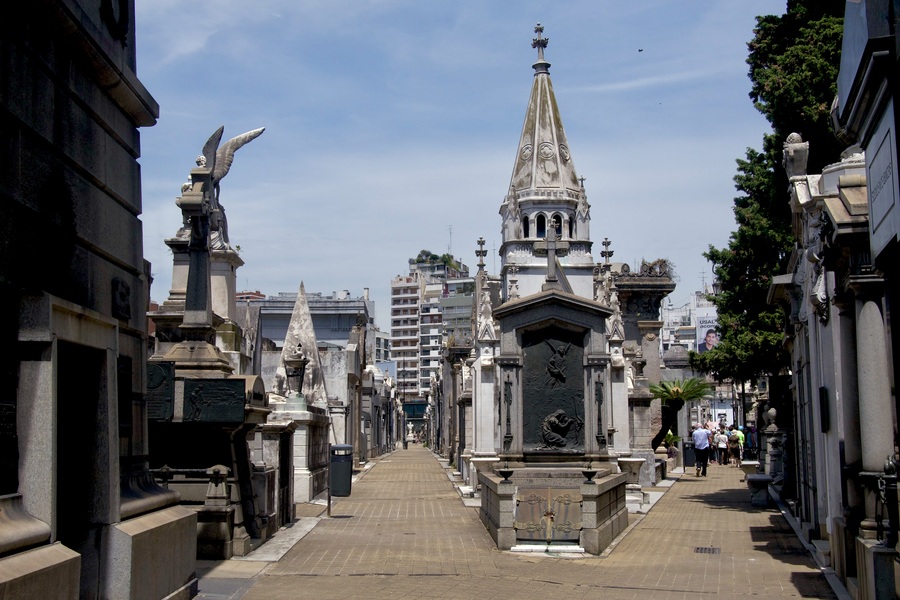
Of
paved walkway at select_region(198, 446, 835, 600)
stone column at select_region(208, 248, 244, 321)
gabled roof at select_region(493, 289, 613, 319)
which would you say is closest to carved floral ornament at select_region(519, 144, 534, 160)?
gabled roof at select_region(493, 289, 613, 319)

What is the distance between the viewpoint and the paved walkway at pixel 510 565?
1031 centimetres

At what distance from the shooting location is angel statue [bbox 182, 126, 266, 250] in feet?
43.4

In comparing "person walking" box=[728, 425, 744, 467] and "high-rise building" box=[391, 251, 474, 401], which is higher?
"high-rise building" box=[391, 251, 474, 401]

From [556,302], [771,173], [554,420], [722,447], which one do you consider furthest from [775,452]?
[722,447]

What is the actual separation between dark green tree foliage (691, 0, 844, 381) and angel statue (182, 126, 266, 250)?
11.5 meters

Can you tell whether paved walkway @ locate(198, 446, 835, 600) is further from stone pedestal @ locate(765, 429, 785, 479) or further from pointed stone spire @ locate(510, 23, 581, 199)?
pointed stone spire @ locate(510, 23, 581, 199)

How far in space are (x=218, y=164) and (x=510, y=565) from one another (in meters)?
7.77

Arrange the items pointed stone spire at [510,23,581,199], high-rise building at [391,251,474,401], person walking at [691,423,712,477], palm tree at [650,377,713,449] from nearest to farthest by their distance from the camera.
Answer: person walking at [691,423,712,477], palm tree at [650,377,713,449], pointed stone spire at [510,23,581,199], high-rise building at [391,251,474,401]

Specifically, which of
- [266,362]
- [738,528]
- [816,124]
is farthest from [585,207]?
[738,528]

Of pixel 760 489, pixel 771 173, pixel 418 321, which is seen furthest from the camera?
pixel 418 321

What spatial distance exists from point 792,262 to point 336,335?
159ft

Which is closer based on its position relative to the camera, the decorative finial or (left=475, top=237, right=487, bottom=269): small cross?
(left=475, top=237, right=487, bottom=269): small cross

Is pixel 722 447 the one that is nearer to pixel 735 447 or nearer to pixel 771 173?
pixel 735 447

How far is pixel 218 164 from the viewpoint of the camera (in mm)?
15797
